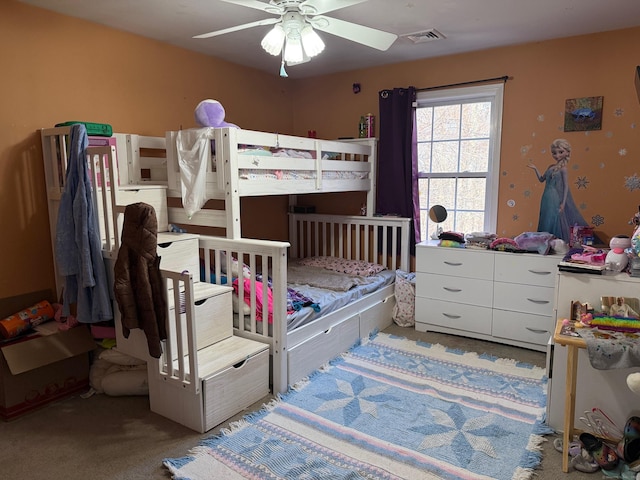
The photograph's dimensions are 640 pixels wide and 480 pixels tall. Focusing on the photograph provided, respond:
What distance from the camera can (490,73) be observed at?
3660mm

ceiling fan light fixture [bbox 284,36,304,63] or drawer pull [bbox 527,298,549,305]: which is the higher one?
ceiling fan light fixture [bbox 284,36,304,63]

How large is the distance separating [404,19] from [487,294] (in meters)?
2.07

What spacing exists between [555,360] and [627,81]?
2.23m

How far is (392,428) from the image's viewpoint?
2307mm

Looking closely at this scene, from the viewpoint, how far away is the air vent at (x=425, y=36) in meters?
3.17

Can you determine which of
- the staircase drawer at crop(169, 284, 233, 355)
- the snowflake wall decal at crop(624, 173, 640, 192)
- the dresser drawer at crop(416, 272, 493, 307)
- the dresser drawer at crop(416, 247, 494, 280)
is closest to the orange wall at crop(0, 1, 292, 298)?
the staircase drawer at crop(169, 284, 233, 355)

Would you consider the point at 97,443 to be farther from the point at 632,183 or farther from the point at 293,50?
the point at 632,183

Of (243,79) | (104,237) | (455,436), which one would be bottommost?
(455,436)

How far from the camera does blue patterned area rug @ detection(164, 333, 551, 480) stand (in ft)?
6.54

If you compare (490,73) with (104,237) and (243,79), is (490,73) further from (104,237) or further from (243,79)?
(104,237)

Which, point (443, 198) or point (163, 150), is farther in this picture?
point (443, 198)

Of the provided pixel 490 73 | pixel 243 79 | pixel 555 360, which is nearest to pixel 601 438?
pixel 555 360

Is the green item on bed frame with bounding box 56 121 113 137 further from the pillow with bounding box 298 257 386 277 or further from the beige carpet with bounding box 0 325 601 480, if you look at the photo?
the pillow with bounding box 298 257 386 277

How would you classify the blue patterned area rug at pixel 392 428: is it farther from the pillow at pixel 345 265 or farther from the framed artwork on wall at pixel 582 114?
the framed artwork on wall at pixel 582 114
